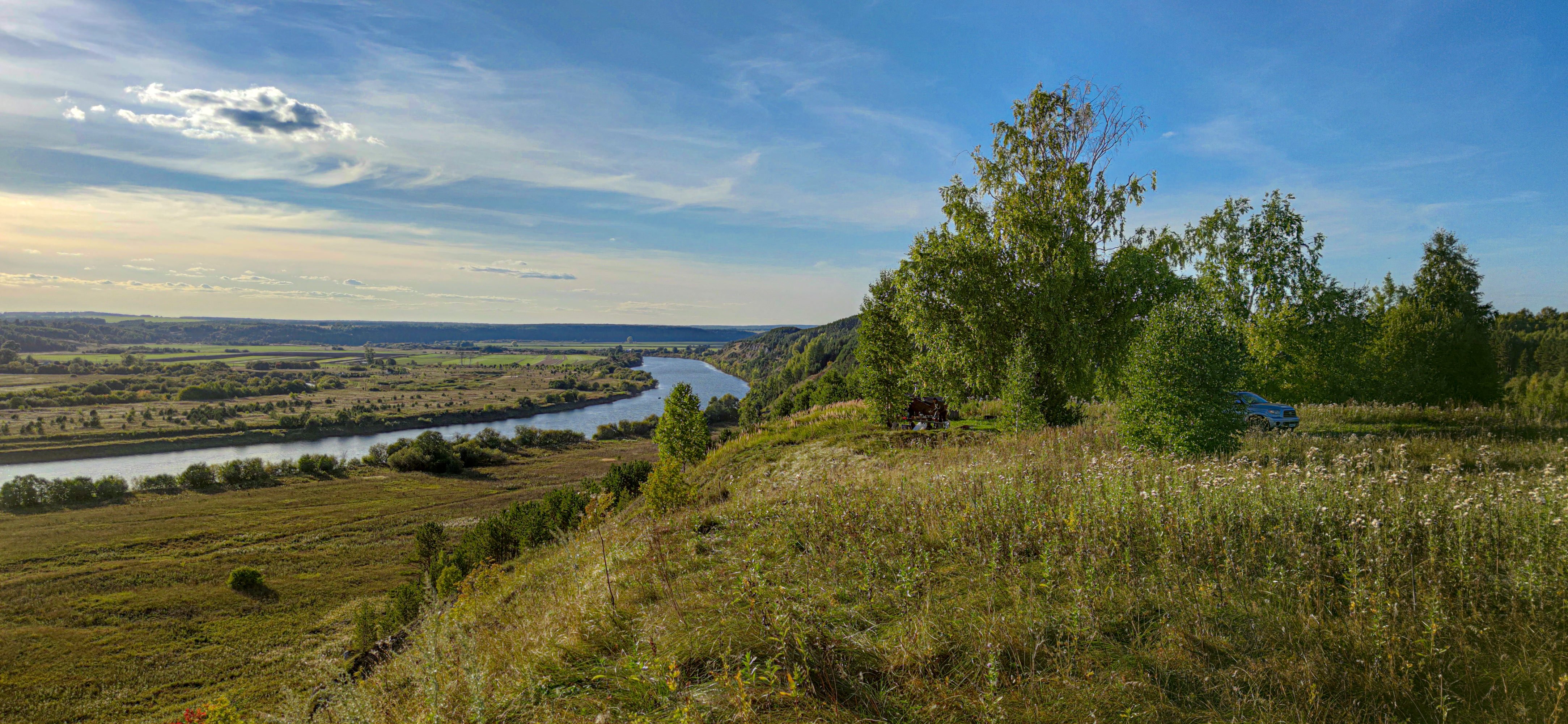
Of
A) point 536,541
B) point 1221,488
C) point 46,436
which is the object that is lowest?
point 46,436

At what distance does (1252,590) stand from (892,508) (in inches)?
144

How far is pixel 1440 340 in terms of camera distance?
1282 inches

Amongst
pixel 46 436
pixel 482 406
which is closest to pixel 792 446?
pixel 482 406

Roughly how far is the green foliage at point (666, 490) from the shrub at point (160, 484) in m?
95.3

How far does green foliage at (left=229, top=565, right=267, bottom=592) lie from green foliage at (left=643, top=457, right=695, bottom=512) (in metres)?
43.3

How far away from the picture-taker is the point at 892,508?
7.43 meters

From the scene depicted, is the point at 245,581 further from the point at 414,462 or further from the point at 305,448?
the point at 305,448

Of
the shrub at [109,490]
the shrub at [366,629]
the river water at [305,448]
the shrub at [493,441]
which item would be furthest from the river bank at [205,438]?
the shrub at [366,629]

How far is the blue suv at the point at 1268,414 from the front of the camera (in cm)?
1658

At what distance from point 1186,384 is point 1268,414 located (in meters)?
9.64

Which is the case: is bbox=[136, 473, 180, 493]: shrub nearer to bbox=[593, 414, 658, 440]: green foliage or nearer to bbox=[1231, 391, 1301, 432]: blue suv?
bbox=[593, 414, 658, 440]: green foliage

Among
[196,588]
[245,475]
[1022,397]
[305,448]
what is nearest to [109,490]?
[245,475]

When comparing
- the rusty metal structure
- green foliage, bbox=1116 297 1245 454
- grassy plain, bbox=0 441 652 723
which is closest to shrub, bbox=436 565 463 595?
grassy plain, bbox=0 441 652 723

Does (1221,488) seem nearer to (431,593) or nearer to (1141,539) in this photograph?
(1141,539)
